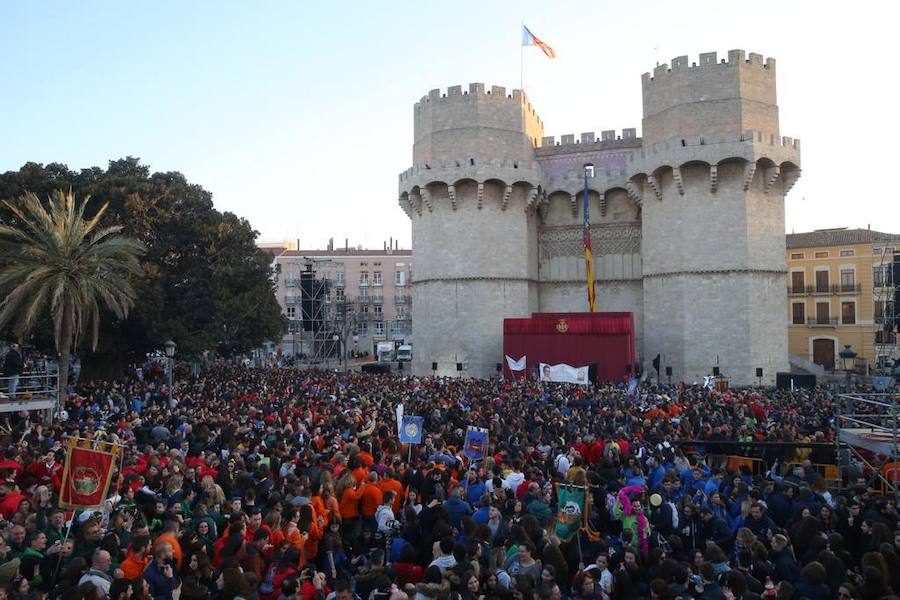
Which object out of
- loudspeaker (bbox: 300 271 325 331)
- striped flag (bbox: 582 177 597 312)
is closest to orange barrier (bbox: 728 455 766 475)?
striped flag (bbox: 582 177 597 312)

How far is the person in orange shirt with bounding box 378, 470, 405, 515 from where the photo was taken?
9117mm

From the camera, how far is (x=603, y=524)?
29.8 feet

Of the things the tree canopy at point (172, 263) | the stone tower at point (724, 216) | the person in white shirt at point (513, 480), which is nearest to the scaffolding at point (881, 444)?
the person in white shirt at point (513, 480)

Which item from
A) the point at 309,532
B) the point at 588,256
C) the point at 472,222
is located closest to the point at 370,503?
the point at 309,532

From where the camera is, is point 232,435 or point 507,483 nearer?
point 507,483

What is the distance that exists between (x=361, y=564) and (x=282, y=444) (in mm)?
4206

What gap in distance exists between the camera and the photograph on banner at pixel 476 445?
12164 millimetres

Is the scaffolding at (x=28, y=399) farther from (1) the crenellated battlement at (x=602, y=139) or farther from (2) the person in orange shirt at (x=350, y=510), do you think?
(1) the crenellated battlement at (x=602, y=139)

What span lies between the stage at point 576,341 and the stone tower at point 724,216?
3941 millimetres

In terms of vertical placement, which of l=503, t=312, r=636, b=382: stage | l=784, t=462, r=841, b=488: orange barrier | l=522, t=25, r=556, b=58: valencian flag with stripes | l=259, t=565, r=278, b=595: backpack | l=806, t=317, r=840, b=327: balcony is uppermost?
l=522, t=25, r=556, b=58: valencian flag with stripes

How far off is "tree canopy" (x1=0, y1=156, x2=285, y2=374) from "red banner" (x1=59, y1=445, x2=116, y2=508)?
18.6m

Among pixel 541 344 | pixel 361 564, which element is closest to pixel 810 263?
pixel 541 344

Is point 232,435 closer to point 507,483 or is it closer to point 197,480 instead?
point 197,480

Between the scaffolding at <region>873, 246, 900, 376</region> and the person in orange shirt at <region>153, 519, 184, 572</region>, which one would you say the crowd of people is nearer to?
the person in orange shirt at <region>153, 519, 184, 572</region>
